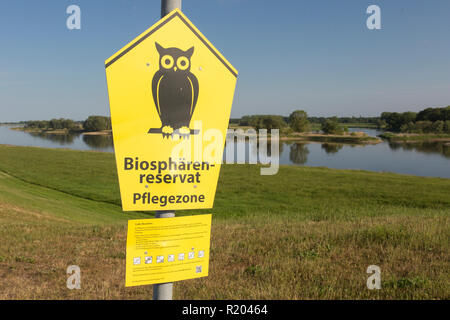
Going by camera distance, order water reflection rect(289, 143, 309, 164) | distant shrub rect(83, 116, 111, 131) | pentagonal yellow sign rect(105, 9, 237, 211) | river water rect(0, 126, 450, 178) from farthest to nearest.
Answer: distant shrub rect(83, 116, 111, 131), water reflection rect(289, 143, 309, 164), river water rect(0, 126, 450, 178), pentagonal yellow sign rect(105, 9, 237, 211)

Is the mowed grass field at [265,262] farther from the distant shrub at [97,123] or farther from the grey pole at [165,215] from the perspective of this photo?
the distant shrub at [97,123]

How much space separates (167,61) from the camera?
8.20ft

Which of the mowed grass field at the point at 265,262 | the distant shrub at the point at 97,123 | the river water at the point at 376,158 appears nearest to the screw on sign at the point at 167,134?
the mowed grass field at the point at 265,262

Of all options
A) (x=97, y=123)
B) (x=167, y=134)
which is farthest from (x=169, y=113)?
(x=97, y=123)

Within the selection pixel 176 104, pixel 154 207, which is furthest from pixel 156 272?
pixel 176 104

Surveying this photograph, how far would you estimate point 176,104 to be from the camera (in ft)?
8.34

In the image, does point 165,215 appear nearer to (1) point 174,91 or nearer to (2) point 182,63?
(1) point 174,91

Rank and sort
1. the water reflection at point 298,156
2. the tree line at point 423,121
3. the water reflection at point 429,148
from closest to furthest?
the water reflection at point 298,156 < the water reflection at point 429,148 < the tree line at point 423,121

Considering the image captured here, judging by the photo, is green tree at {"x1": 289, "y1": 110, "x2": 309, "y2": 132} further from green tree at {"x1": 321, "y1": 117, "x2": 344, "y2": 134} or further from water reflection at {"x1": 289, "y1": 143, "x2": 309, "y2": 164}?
water reflection at {"x1": 289, "y1": 143, "x2": 309, "y2": 164}

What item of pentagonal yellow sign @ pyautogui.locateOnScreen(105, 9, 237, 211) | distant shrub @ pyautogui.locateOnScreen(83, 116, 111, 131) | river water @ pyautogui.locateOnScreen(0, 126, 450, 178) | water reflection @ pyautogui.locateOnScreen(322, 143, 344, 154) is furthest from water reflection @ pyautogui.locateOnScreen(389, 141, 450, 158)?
pentagonal yellow sign @ pyautogui.locateOnScreen(105, 9, 237, 211)

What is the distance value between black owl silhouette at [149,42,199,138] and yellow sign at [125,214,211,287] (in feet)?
2.41

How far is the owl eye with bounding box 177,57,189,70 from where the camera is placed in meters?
2.53

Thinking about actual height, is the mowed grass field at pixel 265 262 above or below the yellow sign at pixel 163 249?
Answer: below

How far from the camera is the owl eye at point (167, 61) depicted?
2.50 m
